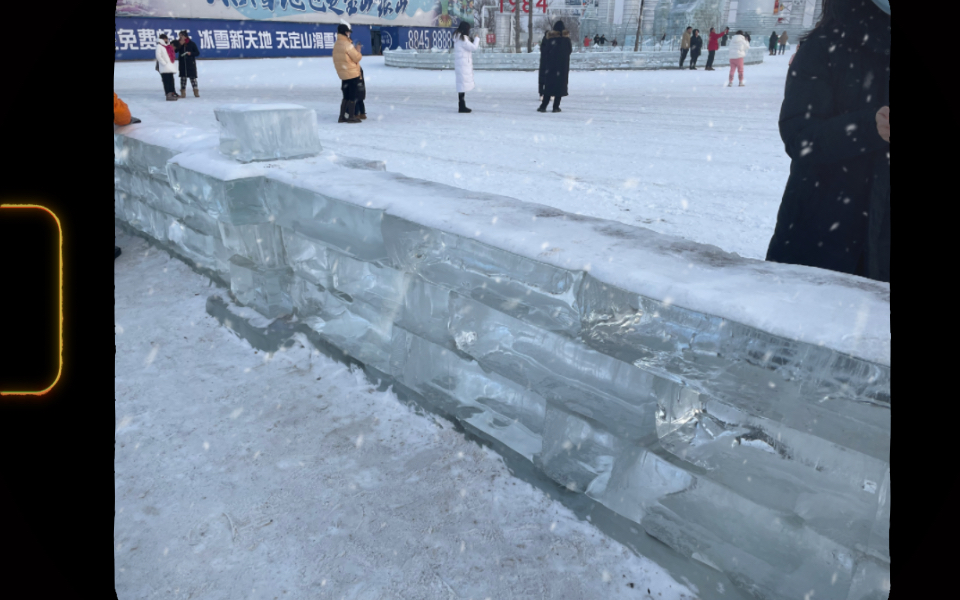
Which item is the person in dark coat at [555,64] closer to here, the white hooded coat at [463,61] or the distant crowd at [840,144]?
the white hooded coat at [463,61]

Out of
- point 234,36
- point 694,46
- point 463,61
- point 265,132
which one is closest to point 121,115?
point 265,132

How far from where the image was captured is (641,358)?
128cm

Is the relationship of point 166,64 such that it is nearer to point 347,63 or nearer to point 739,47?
point 347,63

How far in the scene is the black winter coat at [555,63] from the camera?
8891 millimetres

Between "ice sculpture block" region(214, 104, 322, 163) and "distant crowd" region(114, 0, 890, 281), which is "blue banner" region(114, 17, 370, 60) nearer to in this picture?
"ice sculpture block" region(214, 104, 322, 163)

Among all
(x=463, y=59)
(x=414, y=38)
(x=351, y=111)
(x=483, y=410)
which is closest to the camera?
(x=483, y=410)

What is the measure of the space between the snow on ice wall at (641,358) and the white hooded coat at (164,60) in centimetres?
1038

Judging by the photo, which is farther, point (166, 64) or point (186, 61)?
point (186, 61)

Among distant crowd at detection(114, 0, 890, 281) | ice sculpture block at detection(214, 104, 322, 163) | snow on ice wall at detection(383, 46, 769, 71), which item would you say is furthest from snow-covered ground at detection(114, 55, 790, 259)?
snow on ice wall at detection(383, 46, 769, 71)

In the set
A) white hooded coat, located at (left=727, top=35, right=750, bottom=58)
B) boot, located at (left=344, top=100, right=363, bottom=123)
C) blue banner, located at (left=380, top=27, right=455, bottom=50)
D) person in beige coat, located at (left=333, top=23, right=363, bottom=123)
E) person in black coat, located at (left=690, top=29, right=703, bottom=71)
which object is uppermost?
blue banner, located at (left=380, top=27, right=455, bottom=50)

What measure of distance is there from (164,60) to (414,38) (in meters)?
23.0

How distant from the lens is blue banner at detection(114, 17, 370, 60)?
2203cm

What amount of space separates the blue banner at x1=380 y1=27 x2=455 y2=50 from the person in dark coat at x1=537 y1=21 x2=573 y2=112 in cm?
2332

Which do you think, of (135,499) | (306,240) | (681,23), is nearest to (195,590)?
(135,499)
